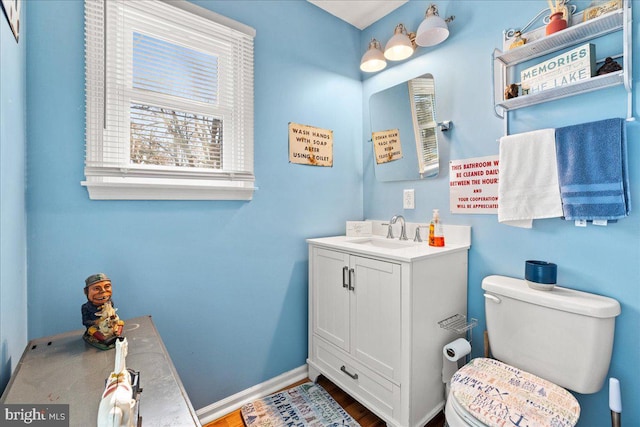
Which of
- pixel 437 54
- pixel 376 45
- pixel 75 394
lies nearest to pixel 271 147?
pixel 376 45

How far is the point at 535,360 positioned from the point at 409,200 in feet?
3.44

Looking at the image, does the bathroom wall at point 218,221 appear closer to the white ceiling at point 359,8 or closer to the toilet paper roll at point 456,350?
the white ceiling at point 359,8

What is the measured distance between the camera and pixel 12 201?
38.0 inches

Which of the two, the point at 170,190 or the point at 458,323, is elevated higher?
the point at 170,190

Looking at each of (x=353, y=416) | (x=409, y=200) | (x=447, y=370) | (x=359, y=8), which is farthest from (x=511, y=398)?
(x=359, y=8)

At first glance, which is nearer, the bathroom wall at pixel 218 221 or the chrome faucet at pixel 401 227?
the bathroom wall at pixel 218 221

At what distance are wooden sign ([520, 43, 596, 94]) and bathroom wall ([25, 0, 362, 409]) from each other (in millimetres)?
1141

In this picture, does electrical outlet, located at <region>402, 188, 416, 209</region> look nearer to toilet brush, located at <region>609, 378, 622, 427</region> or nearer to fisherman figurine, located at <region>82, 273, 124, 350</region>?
toilet brush, located at <region>609, 378, 622, 427</region>

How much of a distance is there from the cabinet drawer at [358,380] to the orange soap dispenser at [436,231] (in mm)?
772

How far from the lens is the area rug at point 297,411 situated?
60.8 inches

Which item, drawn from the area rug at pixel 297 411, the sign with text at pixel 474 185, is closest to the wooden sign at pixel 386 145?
the sign with text at pixel 474 185

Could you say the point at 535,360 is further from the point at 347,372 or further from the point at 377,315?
the point at 347,372

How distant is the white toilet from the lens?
3.25 ft

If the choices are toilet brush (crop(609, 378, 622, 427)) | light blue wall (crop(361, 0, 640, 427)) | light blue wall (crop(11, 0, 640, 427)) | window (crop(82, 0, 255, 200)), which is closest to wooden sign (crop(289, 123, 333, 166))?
light blue wall (crop(11, 0, 640, 427))
